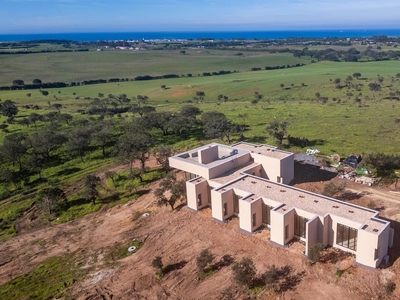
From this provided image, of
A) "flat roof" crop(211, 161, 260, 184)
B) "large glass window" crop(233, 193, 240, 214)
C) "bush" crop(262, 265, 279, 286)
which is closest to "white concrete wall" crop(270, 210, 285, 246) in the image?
"bush" crop(262, 265, 279, 286)

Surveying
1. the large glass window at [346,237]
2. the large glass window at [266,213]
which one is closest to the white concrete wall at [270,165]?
the large glass window at [266,213]

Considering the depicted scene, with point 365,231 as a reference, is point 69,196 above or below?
below

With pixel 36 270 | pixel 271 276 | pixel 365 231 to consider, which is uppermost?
pixel 365 231

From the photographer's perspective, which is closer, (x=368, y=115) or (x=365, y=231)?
(x=365, y=231)

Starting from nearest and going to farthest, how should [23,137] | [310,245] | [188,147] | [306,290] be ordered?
1. [306,290]
2. [310,245]
3. [188,147]
4. [23,137]

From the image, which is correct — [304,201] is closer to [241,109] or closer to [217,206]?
[217,206]

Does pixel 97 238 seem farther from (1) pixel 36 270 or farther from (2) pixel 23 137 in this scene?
(2) pixel 23 137

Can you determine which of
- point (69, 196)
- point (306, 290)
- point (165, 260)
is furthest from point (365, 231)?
point (69, 196)

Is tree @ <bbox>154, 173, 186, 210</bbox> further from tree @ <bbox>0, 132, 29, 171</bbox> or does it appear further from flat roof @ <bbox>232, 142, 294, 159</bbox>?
tree @ <bbox>0, 132, 29, 171</bbox>

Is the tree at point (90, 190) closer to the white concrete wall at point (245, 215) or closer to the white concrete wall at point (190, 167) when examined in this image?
the white concrete wall at point (190, 167)
